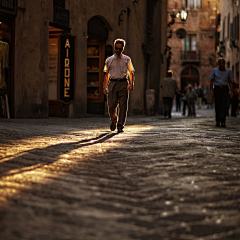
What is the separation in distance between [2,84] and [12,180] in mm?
9047

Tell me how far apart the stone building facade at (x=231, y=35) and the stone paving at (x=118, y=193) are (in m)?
27.1

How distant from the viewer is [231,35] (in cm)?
3409

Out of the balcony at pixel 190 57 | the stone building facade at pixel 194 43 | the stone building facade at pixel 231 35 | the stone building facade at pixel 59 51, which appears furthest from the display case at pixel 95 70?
the balcony at pixel 190 57

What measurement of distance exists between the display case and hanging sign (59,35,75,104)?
201cm

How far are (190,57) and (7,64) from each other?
4118 centimetres

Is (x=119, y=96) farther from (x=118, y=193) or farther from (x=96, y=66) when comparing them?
(x=96, y=66)

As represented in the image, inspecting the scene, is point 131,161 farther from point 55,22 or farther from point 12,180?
point 55,22

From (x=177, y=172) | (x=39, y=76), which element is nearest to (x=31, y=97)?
(x=39, y=76)

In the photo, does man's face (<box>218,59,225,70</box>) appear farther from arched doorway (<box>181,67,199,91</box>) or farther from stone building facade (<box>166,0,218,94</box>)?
arched doorway (<box>181,67,199,91</box>)

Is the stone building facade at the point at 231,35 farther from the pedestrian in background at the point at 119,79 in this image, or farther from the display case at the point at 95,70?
the pedestrian in background at the point at 119,79

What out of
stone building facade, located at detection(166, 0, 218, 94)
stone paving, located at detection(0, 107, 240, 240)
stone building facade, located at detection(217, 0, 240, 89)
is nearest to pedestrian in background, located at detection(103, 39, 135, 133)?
stone paving, located at detection(0, 107, 240, 240)

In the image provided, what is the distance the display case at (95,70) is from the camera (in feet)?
52.7

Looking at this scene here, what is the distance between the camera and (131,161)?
4.74 metres

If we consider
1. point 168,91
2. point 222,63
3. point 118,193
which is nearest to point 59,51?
point 168,91
